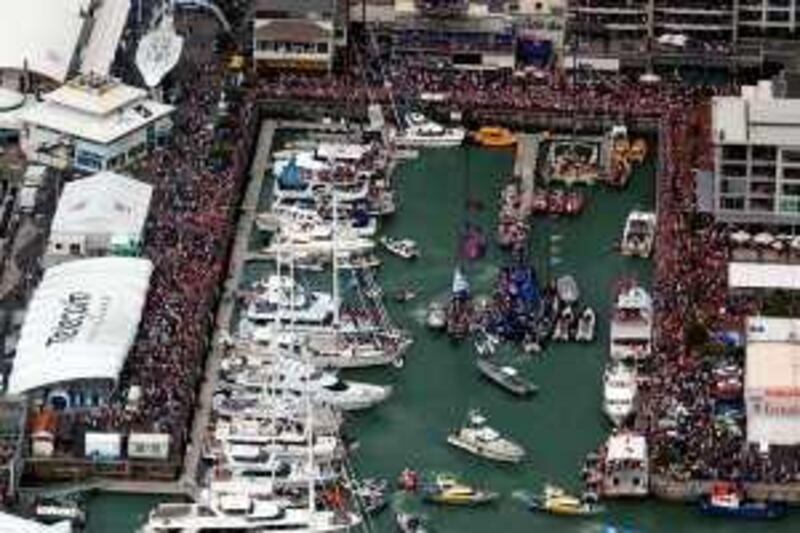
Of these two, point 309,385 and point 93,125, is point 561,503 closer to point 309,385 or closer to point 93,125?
point 309,385

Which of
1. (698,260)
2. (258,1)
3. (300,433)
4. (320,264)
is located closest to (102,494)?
(300,433)

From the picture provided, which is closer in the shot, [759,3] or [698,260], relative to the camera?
[698,260]

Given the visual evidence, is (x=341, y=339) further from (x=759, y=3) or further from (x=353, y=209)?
(x=759, y=3)

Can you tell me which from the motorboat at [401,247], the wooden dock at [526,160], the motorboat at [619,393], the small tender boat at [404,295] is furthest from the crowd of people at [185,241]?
the motorboat at [619,393]

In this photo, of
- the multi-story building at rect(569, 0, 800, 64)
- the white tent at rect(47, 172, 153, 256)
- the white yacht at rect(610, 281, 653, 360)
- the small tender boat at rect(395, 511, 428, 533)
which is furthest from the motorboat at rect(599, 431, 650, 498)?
the multi-story building at rect(569, 0, 800, 64)

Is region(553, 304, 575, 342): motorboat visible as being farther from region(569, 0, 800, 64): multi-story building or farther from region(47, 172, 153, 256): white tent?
region(569, 0, 800, 64): multi-story building

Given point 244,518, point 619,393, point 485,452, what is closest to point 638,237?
point 619,393

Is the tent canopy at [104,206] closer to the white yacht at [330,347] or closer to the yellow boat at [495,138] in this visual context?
the white yacht at [330,347]
